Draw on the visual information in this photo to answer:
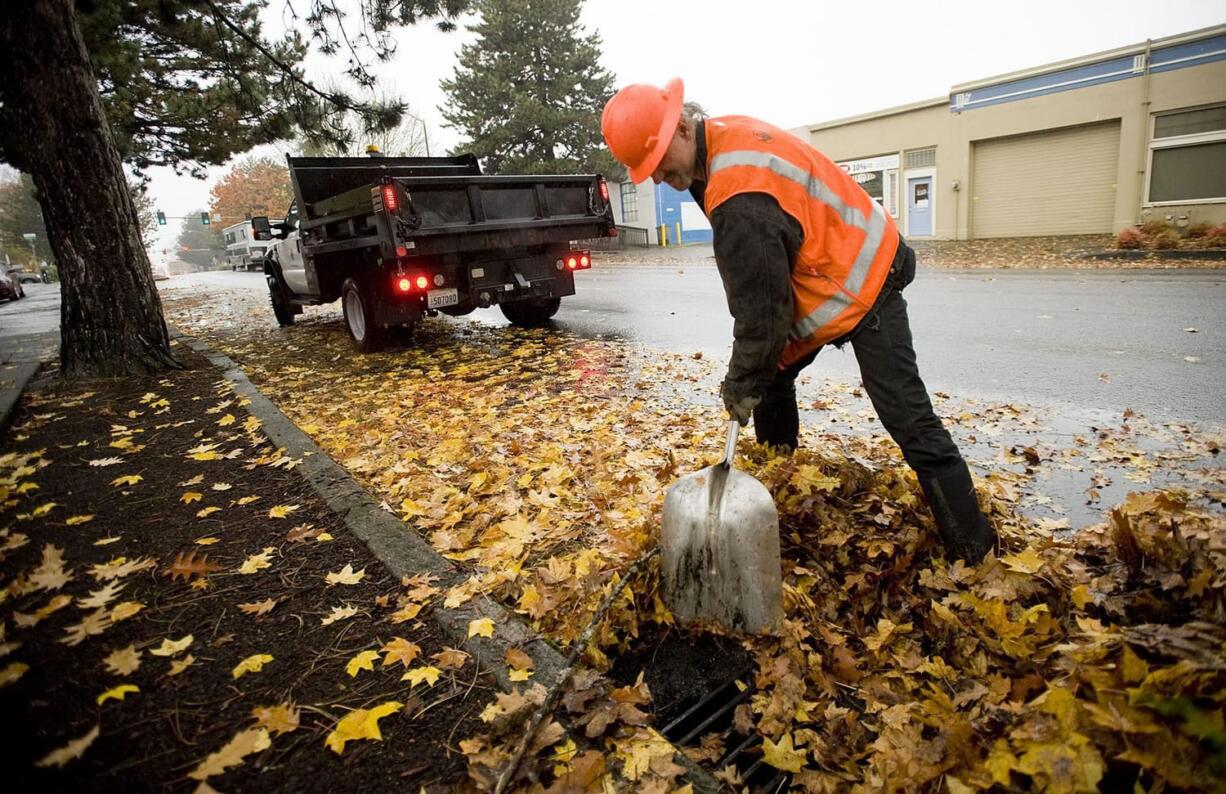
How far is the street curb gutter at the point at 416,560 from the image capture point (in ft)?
6.61

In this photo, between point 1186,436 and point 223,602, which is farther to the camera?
point 1186,436

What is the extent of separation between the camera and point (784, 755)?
178 cm

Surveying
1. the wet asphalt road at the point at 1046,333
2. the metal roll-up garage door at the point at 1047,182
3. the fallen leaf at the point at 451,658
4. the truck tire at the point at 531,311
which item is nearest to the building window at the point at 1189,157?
the metal roll-up garage door at the point at 1047,182

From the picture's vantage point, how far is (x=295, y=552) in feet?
9.27

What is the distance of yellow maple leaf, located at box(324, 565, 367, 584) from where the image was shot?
2562 mm

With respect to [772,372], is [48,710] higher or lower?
lower

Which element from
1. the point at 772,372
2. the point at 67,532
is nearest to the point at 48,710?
the point at 67,532

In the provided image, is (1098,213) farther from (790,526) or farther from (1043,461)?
(790,526)

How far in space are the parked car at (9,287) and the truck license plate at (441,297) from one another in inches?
1078

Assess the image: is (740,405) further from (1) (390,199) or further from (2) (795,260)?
(1) (390,199)

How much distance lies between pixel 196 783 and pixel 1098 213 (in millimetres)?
22963

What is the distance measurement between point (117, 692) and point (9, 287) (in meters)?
32.3

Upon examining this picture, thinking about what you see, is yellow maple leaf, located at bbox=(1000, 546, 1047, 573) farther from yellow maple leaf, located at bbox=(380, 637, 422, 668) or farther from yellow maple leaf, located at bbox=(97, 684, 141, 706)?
yellow maple leaf, located at bbox=(97, 684, 141, 706)

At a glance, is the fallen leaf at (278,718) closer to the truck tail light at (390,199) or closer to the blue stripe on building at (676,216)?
the truck tail light at (390,199)
